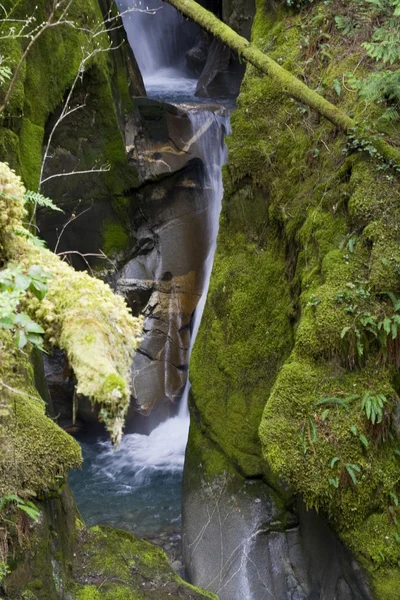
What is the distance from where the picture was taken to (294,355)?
638 cm

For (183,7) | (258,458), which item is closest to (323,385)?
(258,458)

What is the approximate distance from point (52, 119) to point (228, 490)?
268 inches

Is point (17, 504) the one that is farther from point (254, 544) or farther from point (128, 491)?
point (128, 491)

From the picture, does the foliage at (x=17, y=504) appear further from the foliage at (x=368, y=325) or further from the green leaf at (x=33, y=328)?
the foliage at (x=368, y=325)

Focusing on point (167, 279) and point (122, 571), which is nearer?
point (122, 571)

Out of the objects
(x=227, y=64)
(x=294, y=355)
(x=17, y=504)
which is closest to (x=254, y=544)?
(x=294, y=355)

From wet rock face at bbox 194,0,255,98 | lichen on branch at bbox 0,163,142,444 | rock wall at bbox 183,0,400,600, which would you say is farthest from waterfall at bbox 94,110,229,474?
lichen on branch at bbox 0,163,142,444

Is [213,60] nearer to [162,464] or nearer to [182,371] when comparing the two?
[182,371]

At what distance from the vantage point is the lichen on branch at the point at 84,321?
8.09 ft

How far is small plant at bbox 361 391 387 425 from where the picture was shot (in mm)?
5672

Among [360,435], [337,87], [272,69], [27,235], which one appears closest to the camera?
[27,235]

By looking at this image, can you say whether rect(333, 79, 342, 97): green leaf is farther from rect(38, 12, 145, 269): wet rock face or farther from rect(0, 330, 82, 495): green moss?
rect(0, 330, 82, 495): green moss

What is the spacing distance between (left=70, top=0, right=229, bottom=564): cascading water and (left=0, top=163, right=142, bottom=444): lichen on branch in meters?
6.87

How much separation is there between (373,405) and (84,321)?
153 inches
